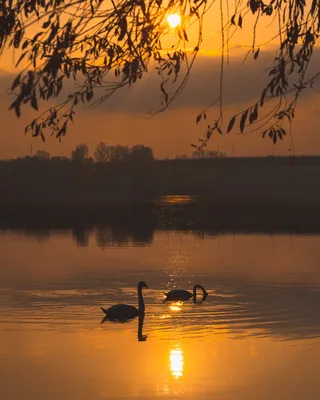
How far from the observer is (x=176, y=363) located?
88.6 ft

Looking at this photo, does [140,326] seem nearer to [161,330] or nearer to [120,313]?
[161,330]

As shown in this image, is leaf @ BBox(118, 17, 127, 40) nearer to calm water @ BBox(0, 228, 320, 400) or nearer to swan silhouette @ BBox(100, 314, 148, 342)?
calm water @ BBox(0, 228, 320, 400)

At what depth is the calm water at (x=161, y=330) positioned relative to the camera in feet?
79.1

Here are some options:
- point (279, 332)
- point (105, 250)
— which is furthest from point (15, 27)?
point (105, 250)

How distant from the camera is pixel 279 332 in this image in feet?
106

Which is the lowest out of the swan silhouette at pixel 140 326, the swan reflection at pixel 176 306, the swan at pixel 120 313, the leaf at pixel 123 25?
the swan reflection at pixel 176 306

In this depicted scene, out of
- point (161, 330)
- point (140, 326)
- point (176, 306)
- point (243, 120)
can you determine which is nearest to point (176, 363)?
point (161, 330)

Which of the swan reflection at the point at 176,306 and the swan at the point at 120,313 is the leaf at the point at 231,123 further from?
the swan reflection at the point at 176,306

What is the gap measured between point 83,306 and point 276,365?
14.6 metres

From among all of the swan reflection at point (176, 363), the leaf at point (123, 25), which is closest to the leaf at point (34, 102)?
the leaf at point (123, 25)

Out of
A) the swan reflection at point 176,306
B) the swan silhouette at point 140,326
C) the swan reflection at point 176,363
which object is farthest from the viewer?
the swan reflection at point 176,306

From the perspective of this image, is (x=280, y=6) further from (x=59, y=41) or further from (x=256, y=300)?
(x=256, y=300)

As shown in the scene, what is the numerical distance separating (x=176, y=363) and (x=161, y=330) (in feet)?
22.5

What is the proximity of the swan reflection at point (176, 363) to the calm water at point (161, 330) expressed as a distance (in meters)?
0.03
